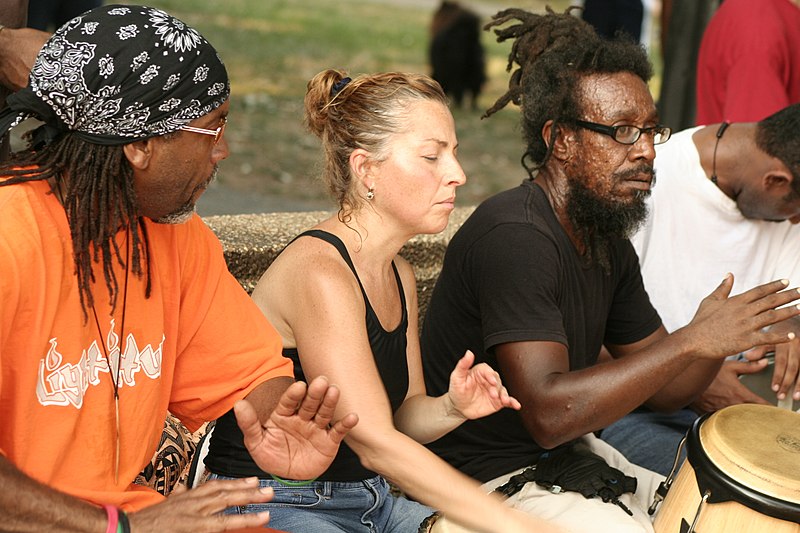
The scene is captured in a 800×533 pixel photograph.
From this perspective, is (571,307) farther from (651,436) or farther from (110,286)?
(110,286)

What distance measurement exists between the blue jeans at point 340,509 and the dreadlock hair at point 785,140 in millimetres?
1842

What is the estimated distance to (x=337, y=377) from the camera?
2.53m

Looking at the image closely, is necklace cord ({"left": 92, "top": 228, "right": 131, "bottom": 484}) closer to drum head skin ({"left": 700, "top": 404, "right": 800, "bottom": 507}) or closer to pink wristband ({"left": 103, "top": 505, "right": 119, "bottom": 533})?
pink wristband ({"left": 103, "top": 505, "right": 119, "bottom": 533})

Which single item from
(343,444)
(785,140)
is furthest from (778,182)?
Result: (343,444)

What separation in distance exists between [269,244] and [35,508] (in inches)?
74.1

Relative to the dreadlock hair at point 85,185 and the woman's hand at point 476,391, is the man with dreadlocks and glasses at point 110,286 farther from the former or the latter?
the woman's hand at point 476,391

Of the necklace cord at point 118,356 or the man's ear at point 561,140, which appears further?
the man's ear at point 561,140

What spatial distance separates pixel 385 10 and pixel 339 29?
15.2 ft

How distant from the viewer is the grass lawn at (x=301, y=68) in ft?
29.3

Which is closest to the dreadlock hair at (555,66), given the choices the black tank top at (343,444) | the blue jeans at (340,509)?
the black tank top at (343,444)

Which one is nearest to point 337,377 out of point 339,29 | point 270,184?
point 270,184

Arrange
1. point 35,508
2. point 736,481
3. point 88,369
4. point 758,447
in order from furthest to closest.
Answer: point 758,447 < point 736,481 < point 88,369 < point 35,508

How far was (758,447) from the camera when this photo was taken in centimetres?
268

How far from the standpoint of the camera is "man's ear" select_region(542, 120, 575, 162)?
10.6 feet
